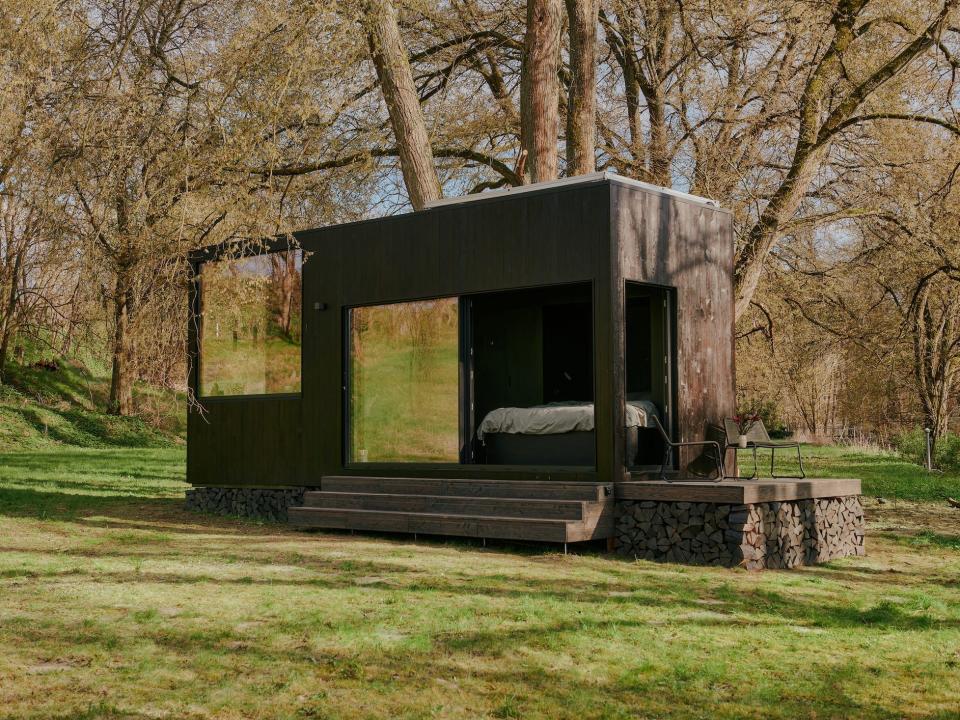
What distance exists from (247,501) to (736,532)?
19.7 feet

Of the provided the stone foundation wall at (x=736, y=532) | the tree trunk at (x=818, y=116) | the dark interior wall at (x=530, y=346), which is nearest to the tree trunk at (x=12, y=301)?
the dark interior wall at (x=530, y=346)

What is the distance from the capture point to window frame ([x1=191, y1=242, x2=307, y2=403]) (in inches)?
453

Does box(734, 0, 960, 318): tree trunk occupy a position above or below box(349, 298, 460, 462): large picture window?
above

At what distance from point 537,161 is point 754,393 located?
1800cm

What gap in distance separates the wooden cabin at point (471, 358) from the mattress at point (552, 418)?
0.02m

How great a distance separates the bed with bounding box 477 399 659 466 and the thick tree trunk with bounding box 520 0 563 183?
3.79 m

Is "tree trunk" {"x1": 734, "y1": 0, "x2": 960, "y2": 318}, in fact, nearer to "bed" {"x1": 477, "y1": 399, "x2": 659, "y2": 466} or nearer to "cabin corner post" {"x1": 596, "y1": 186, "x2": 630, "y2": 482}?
"bed" {"x1": 477, "y1": 399, "x2": 659, "y2": 466}

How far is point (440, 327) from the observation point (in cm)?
1032

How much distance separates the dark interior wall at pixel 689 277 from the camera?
9.16 meters

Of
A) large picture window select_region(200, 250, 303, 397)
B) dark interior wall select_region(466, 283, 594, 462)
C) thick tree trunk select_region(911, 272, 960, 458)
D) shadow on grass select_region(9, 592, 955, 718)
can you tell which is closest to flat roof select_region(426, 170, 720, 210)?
dark interior wall select_region(466, 283, 594, 462)

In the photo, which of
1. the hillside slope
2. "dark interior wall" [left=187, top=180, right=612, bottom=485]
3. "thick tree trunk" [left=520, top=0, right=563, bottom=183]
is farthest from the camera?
the hillside slope

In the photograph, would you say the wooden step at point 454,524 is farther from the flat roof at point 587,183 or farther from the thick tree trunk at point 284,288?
the flat roof at point 587,183

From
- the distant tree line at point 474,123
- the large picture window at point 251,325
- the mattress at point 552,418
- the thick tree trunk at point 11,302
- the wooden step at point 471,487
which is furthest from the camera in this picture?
the thick tree trunk at point 11,302

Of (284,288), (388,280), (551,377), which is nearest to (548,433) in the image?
(551,377)
